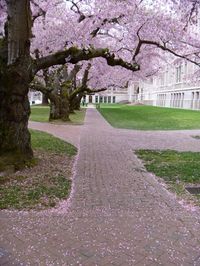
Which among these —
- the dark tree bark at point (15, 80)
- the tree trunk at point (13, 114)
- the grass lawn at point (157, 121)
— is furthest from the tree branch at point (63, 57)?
the grass lawn at point (157, 121)

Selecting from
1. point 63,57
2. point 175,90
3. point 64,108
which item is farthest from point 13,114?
point 175,90

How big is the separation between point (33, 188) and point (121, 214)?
6.35 feet

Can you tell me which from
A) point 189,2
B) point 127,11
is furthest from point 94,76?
point 189,2

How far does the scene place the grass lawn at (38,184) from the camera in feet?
20.1

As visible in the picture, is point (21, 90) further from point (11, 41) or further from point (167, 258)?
point (167, 258)

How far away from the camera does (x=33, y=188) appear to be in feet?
22.7

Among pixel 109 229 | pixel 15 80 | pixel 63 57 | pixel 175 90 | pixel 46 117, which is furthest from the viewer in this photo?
pixel 175 90

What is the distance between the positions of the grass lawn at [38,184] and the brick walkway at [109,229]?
298mm

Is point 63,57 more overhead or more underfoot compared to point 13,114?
more overhead

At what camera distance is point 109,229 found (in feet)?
16.6

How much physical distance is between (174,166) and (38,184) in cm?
392

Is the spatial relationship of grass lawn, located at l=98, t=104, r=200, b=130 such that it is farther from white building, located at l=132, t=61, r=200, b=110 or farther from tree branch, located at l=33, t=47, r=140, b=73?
tree branch, located at l=33, t=47, r=140, b=73

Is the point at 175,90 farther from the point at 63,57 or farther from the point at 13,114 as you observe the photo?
the point at 13,114

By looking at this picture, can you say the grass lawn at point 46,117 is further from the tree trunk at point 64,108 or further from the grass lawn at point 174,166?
the grass lawn at point 174,166
